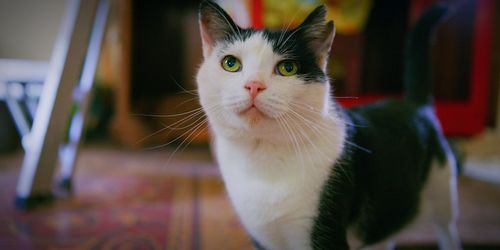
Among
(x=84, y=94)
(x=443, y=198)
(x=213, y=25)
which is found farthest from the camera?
(x=84, y=94)

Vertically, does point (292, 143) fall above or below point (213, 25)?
below

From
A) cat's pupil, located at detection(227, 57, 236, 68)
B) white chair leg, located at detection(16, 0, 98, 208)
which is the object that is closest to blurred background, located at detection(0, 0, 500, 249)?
white chair leg, located at detection(16, 0, 98, 208)

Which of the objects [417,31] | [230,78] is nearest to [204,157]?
[417,31]

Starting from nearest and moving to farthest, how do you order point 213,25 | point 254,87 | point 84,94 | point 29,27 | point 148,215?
point 254,87 → point 213,25 → point 148,215 → point 84,94 → point 29,27

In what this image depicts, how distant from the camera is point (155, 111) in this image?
2246 mm

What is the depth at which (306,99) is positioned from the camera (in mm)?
538

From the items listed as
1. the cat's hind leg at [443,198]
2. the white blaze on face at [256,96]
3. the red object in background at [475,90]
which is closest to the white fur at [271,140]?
the white blaze on face at [256,96]

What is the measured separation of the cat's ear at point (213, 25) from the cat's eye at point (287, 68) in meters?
0.11

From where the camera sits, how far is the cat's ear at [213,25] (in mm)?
586

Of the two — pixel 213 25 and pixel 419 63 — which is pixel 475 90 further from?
pixel 213 25

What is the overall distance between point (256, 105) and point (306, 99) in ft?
0.28

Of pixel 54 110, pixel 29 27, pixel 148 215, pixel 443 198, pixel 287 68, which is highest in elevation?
pixel 29 27

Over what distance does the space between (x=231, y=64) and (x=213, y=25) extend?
4.1 inches

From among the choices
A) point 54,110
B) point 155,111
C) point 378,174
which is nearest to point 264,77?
point 378,174
